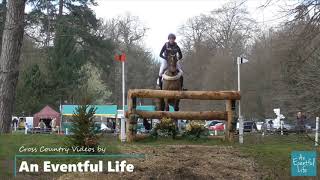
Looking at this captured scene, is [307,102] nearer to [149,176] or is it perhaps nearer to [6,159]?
[149,176]

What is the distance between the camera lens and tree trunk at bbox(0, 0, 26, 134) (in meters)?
18.1

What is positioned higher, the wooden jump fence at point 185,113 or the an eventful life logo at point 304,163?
the wooden jump fence at point 185,113

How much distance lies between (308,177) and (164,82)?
645 cm

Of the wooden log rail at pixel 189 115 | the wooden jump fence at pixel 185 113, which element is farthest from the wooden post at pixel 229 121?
the wooden log rail at pixel 189 115

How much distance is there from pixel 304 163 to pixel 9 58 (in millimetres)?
11167

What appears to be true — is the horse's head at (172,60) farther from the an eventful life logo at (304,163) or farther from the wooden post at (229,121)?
the an eventful life logo at (304,163)

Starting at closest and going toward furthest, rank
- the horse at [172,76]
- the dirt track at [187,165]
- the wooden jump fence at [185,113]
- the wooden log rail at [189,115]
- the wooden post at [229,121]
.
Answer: the dirt track at [187,165] < the wooden jump fence at [185,113] < the wooden post at [229,121] < the wooden log rail at [189,115] < the horse at [172,76]

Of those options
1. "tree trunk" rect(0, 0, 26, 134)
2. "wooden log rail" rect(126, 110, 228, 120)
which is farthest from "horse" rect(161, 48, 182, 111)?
"tree trunk" rect(0, 0, 26, 134)

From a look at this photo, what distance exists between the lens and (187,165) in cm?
1106

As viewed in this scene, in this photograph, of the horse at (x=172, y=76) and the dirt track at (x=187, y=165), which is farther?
the horse at (x=172, y=76)

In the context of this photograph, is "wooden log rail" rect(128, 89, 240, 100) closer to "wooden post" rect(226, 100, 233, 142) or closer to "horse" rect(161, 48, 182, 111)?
"wooden post" rect(226, 100, 233, 142)

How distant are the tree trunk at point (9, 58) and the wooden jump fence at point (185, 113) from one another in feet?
17.2

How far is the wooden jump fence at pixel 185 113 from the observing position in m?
14.8

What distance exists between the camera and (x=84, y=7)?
48094mm
